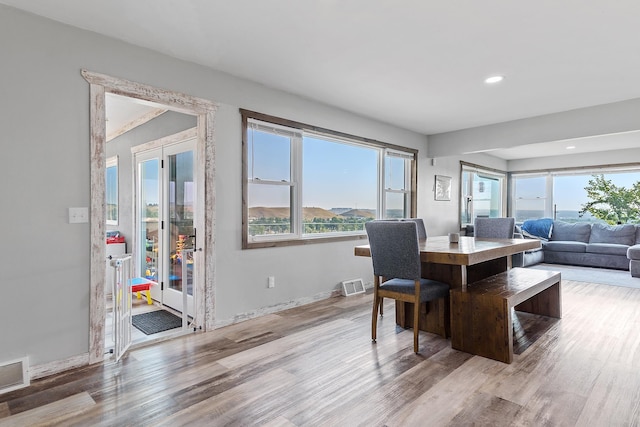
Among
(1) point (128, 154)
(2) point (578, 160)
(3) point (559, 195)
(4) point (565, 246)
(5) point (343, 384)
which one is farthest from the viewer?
(3) point (559, 195)

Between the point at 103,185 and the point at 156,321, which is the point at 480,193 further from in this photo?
the point at 103,185

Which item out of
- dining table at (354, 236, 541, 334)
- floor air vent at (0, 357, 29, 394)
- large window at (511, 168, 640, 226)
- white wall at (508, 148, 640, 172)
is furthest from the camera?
large window at (511, 168, 640, 226)

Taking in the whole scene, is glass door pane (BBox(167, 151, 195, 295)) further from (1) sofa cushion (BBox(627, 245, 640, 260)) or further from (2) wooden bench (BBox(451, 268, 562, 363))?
(1) sofa cushion (BBox(627, 245, 640, 260))

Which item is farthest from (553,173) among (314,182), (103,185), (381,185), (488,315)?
(103,185)

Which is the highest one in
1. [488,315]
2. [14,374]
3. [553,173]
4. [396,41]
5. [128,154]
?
[396,41]

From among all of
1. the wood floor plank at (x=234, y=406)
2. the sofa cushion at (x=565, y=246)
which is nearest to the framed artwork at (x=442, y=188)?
the sofa cushion at (x=565, y=246)

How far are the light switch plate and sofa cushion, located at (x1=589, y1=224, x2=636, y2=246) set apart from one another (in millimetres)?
8558

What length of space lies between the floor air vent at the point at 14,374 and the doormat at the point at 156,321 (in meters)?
1.05

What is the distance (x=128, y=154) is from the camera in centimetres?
493

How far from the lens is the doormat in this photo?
3.38 m

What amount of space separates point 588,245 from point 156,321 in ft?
24.8

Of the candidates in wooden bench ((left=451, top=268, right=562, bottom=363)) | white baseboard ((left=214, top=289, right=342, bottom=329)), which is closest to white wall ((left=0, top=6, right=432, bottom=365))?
white baseboard ((left=214, top=289, right=342, bottom=329))

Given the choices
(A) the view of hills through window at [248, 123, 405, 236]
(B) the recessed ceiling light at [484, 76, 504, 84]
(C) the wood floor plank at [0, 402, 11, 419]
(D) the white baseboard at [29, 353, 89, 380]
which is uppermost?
(B) the recessed ceiling light at [484, 76, 504, 84]

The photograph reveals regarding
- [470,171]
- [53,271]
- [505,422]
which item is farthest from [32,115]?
[470,171]
